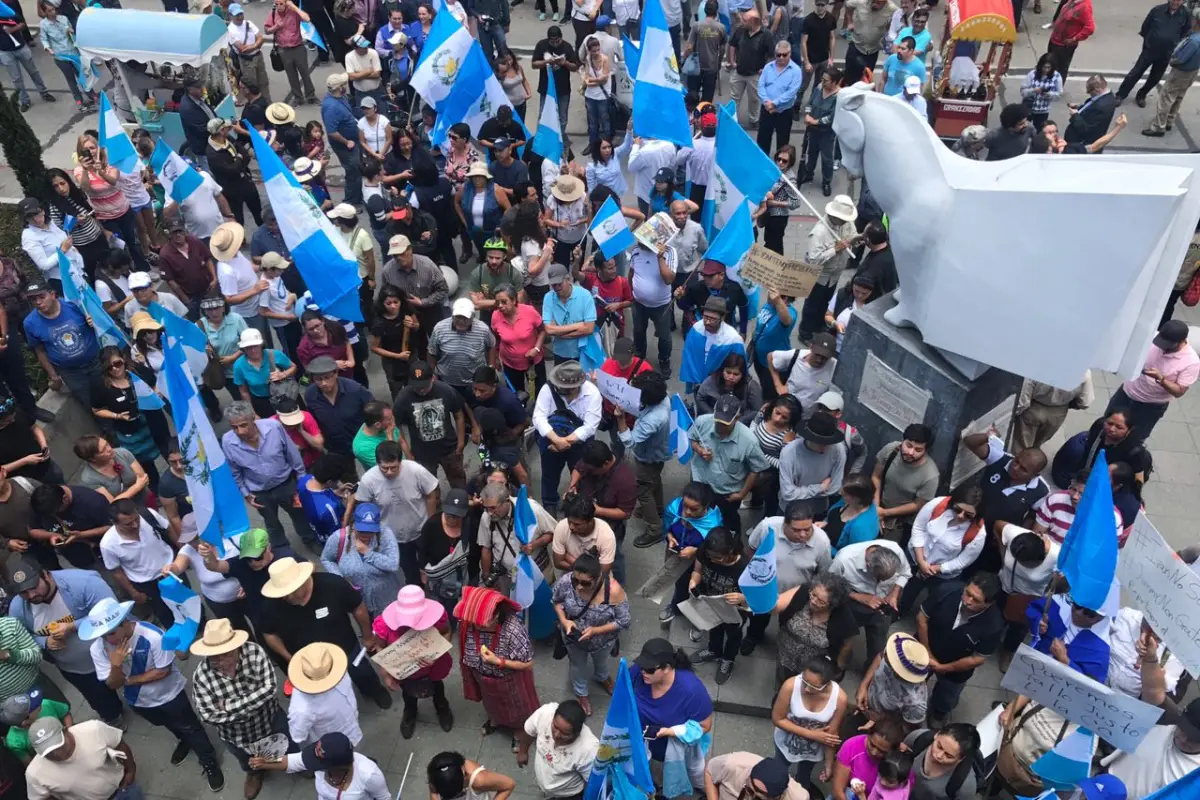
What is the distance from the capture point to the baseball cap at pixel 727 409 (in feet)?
23.6

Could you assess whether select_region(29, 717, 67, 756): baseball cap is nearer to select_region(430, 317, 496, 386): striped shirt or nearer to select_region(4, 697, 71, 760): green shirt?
select_region(4, 697, 71, 760): green shirt

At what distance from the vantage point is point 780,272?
8234 millimetres

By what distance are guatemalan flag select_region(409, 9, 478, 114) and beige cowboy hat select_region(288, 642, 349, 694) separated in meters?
6.90

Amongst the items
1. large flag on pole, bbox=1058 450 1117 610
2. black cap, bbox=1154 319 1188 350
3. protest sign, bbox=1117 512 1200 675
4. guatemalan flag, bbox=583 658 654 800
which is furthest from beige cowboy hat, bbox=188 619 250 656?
black cap, bbox=1154 319 1188 350

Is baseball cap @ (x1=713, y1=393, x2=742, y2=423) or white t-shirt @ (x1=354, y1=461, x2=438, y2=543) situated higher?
baseball cap @ (x1=713, y1=393, x2=742, y2=423)

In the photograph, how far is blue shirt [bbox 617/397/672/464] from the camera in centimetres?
761

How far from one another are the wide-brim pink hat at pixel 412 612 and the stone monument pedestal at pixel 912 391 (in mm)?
4021

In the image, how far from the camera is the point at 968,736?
5.18 m

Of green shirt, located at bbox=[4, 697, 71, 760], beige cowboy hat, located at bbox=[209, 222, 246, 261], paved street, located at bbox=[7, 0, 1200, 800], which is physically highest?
beige cowboy hat, located at bbox=[209, 222, 246, 261]

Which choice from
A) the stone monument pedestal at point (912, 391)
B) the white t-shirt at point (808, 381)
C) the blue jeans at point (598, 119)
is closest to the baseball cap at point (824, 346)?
the white t-shirt at point (808, 381)

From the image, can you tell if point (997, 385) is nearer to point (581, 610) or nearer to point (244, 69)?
point (581, 610)

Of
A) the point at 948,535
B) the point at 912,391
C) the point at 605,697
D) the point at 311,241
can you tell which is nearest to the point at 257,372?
the point at 311,241

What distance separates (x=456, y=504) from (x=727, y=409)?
6.87ft

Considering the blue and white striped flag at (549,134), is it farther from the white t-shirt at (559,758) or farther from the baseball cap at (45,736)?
the baseball cap at (45,736)
